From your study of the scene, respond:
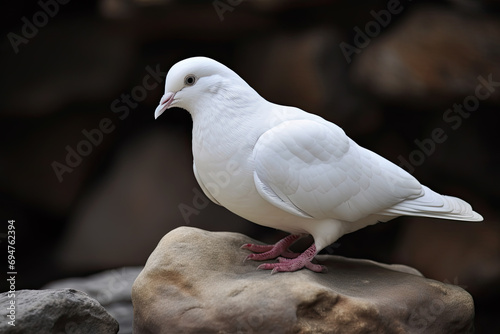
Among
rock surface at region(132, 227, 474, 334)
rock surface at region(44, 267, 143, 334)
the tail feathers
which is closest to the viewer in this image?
rock surface at region(132, 227, 474, 334)

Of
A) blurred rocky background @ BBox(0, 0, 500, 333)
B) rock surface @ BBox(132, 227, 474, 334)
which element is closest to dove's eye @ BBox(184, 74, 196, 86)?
rock surface @ BBox(132, 227, 474, 334)

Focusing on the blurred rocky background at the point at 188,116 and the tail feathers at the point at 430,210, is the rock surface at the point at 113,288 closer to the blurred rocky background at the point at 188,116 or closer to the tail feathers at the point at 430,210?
the blurred rocky background at the point at 188,116

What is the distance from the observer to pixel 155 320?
3.16 meters

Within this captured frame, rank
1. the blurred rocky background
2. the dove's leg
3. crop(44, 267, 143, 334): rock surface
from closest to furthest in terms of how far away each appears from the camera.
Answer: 1. the dove's leg
2. crop(44, 267, 143, 334): rock surface
3. the blurred rocky background

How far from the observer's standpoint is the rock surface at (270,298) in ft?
9.81

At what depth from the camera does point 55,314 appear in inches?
124

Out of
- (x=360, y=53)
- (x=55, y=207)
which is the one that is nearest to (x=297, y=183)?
(x=360, y=53)

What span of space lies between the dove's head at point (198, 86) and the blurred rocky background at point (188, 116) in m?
1.59

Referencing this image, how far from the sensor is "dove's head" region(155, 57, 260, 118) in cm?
328

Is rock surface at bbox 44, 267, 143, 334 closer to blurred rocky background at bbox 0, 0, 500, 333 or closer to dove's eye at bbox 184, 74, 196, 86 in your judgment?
blurred rocky background at bbox 0, 0, 500, 333

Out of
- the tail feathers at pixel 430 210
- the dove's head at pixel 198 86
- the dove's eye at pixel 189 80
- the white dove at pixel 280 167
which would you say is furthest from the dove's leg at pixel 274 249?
the dove's eye at pixel 189 80

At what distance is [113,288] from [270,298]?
2.31 metres

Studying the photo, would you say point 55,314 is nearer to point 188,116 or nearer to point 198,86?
point 198,86

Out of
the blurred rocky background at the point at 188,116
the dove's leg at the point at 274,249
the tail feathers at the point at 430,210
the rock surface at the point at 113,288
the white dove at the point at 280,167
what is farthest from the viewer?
the blurred rocky background at the point at 188,116
